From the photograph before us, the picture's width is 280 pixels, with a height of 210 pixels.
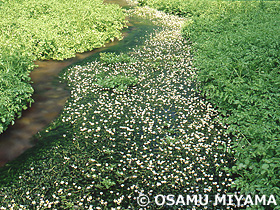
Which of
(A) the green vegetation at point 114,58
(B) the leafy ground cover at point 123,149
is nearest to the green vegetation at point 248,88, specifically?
(B) the leafy ground cover at point 123,149

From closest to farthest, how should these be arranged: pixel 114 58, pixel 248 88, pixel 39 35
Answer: pixel 248 88 < pixel 39 35 < pixel 114 58

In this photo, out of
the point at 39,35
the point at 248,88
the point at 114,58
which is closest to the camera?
the point at 248,88

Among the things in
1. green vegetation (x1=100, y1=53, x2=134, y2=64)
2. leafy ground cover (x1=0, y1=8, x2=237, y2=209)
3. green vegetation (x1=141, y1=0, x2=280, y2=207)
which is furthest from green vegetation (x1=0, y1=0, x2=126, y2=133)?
green vegetation (x1=141, y1=0, x2=280, y2=207)

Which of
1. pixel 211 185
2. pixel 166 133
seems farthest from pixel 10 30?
pixel 211 185

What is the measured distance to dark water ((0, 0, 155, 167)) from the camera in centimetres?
735

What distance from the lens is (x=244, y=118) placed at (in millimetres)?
7508

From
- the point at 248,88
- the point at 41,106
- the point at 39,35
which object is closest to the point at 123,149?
the point at 41,106

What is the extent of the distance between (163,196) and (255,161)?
84.2 inches

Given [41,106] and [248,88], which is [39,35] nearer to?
[41,106]

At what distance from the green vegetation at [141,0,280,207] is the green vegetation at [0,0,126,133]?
17.0 feet

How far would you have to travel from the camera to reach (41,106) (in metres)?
9.05

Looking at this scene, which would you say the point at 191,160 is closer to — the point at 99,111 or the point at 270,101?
the point at 270,101

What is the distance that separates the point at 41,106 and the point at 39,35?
14.0 ft

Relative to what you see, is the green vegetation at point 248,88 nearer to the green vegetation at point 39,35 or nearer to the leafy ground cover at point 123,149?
the leafy ground cover at point 123,149
